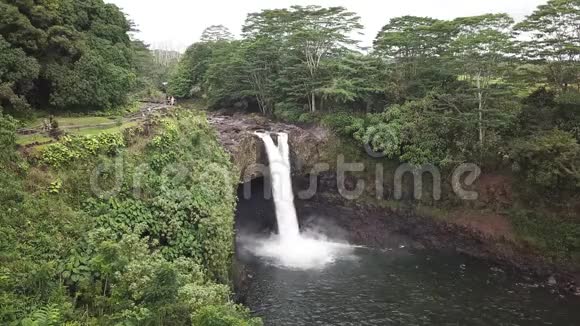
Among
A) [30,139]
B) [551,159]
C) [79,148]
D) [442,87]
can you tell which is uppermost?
[442,87]

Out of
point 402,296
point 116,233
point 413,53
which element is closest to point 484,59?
point 413,53

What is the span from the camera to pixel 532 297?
21.1m

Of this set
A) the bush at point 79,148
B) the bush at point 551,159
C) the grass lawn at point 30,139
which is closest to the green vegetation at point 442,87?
the bush at point 551,159

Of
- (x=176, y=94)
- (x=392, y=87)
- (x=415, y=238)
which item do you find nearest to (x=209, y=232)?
(x=415, y=238)

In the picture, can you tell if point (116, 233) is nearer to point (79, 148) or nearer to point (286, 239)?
point (79, 148)

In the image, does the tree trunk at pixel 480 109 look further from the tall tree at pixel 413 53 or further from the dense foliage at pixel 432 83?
the tall tree at pixel 413 53

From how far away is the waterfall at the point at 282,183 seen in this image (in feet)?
96.1

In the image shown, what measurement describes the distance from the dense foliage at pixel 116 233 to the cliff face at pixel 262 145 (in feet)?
25.4

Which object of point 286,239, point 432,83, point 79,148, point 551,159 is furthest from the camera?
point 432,83

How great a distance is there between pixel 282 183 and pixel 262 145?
3.08 m

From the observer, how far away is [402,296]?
825 inches

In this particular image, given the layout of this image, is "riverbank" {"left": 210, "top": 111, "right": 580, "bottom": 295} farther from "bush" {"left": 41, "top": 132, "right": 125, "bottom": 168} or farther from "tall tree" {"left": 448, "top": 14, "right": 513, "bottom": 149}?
"bush" {"left": 41, "top": 132, "right": 125, "bottom": 168}

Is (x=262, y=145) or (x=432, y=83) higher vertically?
(x=432, y=83)

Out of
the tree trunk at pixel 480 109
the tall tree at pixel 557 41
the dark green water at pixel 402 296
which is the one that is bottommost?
the dark green water at pixel 402 296
